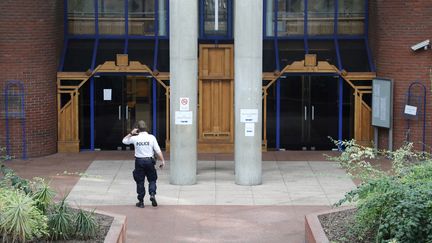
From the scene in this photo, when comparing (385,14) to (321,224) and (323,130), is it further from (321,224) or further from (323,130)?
(321,224)

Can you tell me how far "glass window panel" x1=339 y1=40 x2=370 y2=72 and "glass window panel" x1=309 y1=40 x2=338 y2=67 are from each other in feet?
0.74

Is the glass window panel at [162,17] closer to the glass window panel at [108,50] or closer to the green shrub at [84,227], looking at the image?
the glass window panel at [108,50]

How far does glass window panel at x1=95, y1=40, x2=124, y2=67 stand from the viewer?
76.1 feet

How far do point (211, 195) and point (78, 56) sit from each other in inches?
305

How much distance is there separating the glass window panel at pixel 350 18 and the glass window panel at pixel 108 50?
6.14m

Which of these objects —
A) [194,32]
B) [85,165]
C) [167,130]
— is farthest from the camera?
[167,130]

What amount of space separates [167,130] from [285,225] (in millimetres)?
8668

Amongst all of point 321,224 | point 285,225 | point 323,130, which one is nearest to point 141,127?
point 285,225

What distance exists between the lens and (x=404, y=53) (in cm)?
2162

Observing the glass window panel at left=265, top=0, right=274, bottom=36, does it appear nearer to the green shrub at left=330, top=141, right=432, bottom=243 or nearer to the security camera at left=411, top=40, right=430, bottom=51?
the security camera at left=411, top=40, right=430, bottom=51

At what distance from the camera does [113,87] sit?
75.7ft

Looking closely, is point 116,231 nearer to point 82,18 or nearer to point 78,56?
point 78,56

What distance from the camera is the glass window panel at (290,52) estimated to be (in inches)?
916

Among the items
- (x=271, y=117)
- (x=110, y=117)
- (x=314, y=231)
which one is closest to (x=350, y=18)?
(x=271, y=117)
